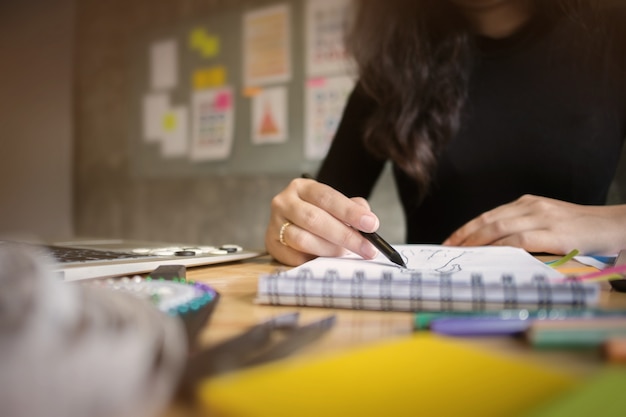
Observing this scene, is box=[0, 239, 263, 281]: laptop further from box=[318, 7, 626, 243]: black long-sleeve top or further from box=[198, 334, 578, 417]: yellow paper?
box=[318, 7, 626, 243]: black long-sleeve top

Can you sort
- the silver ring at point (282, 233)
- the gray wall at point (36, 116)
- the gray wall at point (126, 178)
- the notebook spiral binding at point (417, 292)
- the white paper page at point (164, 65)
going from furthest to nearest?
the gray wall at point (36, 116)
the white paper page at point (164, 65)
the gray wall at point (126, 178)
the silver ring at point (282, 233)
the notebook spiral binding at point (417, 292)

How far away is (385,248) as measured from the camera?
39cm

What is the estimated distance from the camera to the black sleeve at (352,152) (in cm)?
91

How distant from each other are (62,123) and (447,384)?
2173 millimetres

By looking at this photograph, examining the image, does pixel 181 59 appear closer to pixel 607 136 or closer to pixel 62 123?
pixel 62 123

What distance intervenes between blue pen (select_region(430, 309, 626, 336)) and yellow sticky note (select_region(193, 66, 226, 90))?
1.49 meters

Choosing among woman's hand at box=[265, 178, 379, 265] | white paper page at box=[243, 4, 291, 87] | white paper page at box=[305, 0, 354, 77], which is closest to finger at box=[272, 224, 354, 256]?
woman's hand at box=[265, 178, 379, 265]

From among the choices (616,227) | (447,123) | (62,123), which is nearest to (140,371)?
(616,227)

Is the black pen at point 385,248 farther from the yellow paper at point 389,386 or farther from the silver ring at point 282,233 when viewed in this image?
the yellow paper at point 389,386

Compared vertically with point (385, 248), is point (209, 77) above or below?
above

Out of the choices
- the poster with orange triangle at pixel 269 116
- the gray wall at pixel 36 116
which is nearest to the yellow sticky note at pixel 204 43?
the poster with orange triangle at pixel 269 116

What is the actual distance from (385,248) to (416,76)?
565mm

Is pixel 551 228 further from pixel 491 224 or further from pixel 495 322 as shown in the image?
pixel 495 322

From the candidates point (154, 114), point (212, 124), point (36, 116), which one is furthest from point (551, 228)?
point (36, 116)
